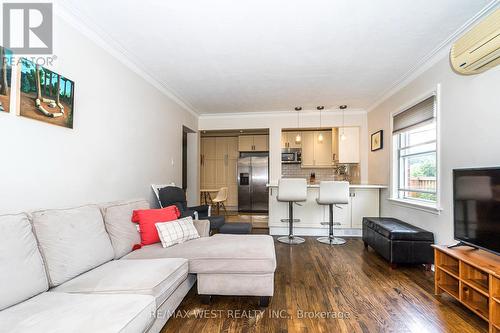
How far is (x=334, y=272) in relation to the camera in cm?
295

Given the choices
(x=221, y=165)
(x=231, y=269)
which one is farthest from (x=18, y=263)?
(x=221, y=165)

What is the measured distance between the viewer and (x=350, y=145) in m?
5.41

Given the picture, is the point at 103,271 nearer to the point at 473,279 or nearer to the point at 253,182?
the point at 473,279

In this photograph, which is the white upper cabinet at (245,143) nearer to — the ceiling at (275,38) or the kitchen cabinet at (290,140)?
the kitchen cabinet at (290,140)

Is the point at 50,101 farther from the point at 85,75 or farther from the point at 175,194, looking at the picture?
the point at 175,194

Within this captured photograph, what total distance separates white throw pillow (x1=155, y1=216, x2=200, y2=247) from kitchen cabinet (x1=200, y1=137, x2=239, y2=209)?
5.07m

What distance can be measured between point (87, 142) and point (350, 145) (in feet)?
16.0

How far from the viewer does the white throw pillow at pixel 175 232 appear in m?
2.39

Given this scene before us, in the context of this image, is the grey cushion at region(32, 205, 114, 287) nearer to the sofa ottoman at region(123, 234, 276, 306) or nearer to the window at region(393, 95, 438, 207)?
the sofa ottoman at region(123, 234, 276, 306)

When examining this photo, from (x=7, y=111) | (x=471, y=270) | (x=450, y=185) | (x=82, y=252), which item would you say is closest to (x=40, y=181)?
(x=7, y=111)

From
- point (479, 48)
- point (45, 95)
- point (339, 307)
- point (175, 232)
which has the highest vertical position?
point (479, 48)

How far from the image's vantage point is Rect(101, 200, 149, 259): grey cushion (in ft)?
7.21

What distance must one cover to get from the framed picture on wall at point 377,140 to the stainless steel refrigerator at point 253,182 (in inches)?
117

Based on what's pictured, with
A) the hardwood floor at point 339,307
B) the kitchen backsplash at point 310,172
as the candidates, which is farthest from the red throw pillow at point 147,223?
the kitchen backsplash at point 310,172
